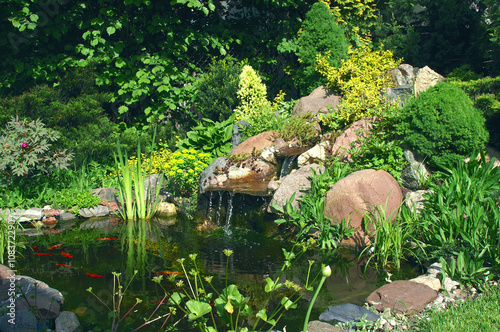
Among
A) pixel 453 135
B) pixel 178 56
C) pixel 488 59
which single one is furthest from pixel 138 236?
pixel 488 59

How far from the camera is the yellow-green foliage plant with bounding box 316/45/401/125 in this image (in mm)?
7074

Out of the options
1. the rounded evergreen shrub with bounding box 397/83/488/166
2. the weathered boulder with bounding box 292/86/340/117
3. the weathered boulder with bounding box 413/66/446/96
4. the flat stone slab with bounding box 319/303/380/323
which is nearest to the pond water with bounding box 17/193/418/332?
the flat stone slab with bounding box 319/303/380/323

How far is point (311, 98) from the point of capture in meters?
8.27

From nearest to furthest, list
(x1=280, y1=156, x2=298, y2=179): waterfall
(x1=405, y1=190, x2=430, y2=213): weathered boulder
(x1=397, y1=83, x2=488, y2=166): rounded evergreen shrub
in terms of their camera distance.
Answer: (x1=405, y1=190, x2=430, y2=213): weathered boulder
(x1=397, y1=83, x2=488, y2=166): rounded evergreen shrub
(x1=280, y1=156, x2=298, y2=179): waterfall

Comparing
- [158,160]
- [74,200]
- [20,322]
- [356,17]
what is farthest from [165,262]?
[356,17]

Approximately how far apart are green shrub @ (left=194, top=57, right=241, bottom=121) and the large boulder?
4298 mm

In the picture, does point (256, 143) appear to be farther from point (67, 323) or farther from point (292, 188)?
point (67, 323)

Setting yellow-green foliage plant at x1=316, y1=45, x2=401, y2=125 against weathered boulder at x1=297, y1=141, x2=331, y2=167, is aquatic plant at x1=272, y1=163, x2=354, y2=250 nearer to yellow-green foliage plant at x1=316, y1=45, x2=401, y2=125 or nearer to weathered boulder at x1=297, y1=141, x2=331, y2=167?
weathered boulder at x1=297, y1=141, x2=331, y2=167

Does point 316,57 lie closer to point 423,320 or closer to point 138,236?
point 138,236

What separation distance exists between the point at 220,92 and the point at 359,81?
302cm

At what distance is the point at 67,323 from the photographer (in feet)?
9.64

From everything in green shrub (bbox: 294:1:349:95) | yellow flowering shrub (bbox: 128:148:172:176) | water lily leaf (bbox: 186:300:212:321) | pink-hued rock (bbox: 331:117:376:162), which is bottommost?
yellow flowering shrub (bbox: 128:148:172:176)

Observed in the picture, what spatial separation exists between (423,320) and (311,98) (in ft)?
19.8

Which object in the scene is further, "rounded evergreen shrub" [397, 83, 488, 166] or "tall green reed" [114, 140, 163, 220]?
"tall green reed" [114, 140, 163, 220]
